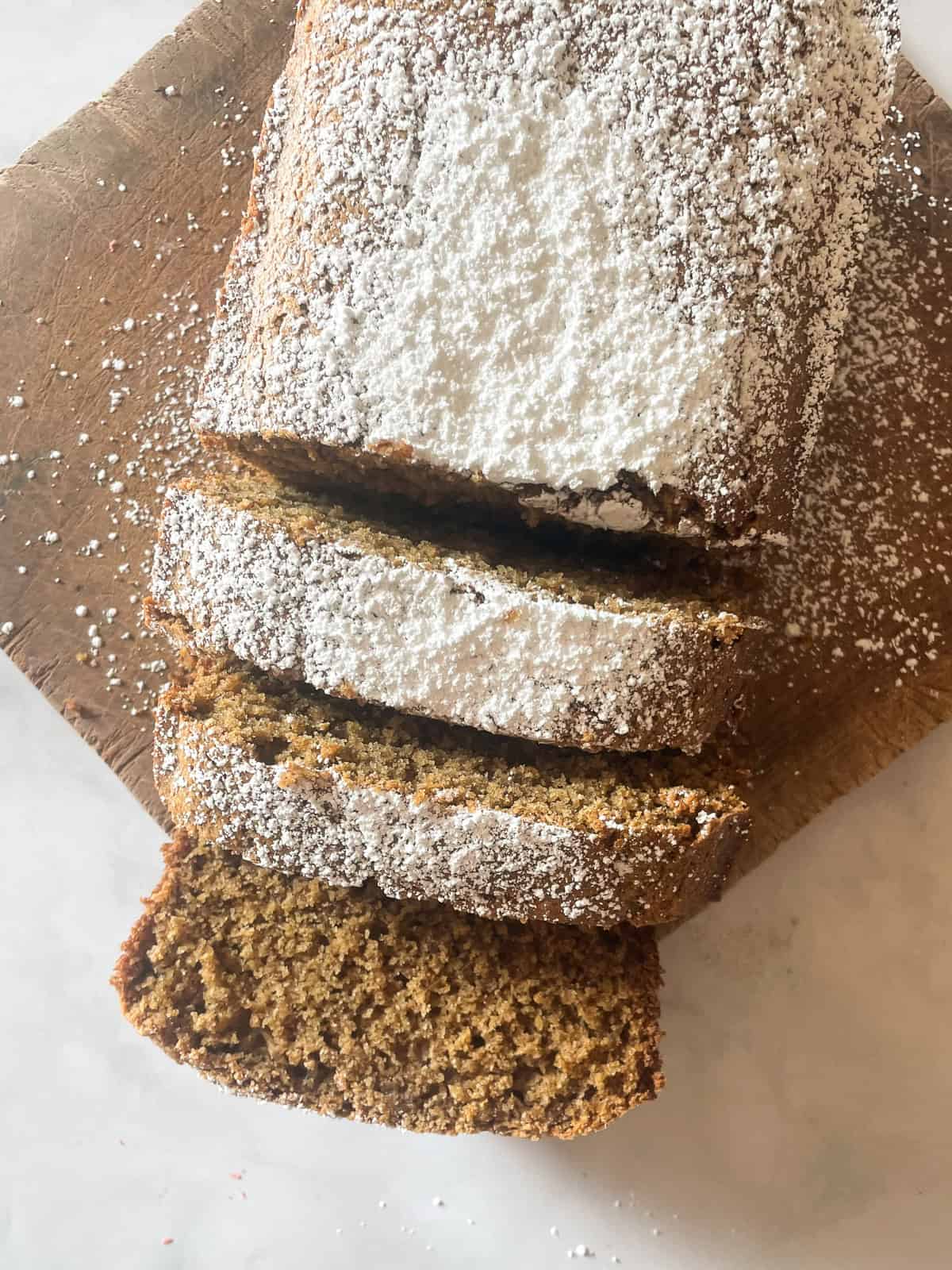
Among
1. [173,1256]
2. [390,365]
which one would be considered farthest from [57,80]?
[173,1256]

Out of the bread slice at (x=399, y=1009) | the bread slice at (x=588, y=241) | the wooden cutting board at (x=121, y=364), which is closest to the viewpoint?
the bread slice at (x=588, y=241)

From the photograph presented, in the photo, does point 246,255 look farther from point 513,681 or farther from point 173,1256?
point 173,1256

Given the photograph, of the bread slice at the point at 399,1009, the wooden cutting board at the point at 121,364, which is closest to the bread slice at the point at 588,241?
the wooden cutting board at the point at 121,364

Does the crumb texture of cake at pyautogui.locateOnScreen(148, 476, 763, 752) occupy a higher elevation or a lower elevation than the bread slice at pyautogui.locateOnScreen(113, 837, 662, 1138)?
higher

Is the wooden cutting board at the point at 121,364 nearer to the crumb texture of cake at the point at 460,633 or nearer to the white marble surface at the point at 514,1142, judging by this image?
the white marble surface at the point at 514,1142

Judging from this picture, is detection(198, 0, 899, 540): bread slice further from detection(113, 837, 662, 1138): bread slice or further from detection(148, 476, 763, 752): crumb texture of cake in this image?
detection(113, 837, 662, 1138): bread slice

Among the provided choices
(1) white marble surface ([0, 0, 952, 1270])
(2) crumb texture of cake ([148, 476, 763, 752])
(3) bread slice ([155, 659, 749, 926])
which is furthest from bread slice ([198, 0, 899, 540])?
(1) white marble surface ([0, 0, 952, 1270])
